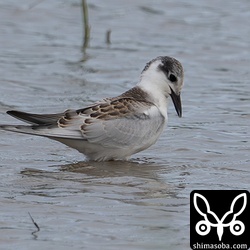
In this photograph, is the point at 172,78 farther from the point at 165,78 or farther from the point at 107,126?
the point at 107,126

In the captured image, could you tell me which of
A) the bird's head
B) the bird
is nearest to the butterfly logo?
the bird

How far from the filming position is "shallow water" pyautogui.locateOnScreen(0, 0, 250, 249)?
7340 mm

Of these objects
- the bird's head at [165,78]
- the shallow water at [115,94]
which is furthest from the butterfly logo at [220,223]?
the bird's head at [165,78]

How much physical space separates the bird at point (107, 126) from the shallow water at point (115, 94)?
0.17 meters

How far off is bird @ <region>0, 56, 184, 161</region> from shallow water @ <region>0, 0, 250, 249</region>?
0.17 m

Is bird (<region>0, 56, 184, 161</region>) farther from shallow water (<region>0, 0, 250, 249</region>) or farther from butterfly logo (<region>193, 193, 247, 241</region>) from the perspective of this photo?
butterfly logo (<region>193, 193, 247, 241</region>)

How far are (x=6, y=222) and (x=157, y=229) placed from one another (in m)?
1.02

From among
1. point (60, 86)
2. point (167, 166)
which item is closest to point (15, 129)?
point (167, 166)

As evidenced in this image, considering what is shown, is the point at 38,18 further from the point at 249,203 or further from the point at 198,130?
the point at 249,203

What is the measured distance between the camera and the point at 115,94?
12.1 metres

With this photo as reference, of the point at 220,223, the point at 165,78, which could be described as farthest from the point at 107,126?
the point at 220,223

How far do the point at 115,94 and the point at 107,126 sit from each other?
285 centimetres

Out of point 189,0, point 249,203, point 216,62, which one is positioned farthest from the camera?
point 189,0

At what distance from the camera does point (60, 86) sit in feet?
40.5
